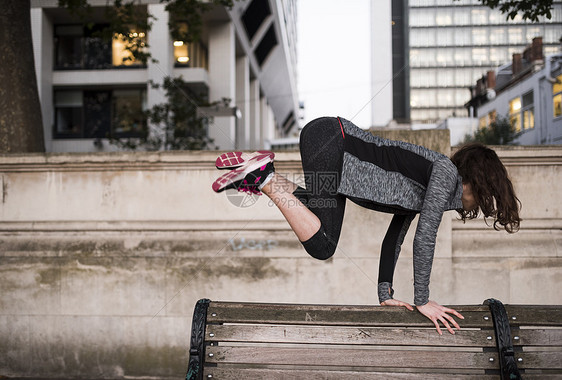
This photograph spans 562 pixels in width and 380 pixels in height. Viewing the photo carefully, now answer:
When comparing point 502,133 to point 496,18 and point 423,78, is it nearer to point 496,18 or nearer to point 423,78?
point 423,78

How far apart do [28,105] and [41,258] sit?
2140 mm

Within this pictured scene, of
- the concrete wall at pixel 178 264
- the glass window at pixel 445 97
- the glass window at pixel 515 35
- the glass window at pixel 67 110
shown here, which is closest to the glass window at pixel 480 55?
the glass window at pixel 515 35

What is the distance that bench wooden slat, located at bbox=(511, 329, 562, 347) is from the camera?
2.41 metres

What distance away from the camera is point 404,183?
2.75 m

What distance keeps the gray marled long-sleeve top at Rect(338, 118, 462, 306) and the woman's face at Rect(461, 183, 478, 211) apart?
53 millimetres

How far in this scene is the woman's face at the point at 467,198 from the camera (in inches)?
104

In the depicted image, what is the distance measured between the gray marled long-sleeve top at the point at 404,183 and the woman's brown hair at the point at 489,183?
0.27 feet

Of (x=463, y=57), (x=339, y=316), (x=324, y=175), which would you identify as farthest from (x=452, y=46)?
(x=339, y=316)

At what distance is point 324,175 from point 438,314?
39.8 inches

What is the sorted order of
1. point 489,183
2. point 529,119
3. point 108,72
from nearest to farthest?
point 489,183 → point 108,72 → point 529,119

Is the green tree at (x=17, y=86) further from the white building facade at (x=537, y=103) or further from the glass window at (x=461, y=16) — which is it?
the glass window at (x=461, y=16)

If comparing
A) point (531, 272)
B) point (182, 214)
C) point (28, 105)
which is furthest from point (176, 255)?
point (531, 272)

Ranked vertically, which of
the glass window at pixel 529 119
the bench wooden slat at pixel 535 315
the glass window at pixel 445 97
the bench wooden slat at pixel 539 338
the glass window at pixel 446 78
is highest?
the glass window at pixel 446 78

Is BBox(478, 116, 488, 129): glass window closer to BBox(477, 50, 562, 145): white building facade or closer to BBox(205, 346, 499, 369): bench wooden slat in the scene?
BBox(477, 50, 562, 145): white building facade
